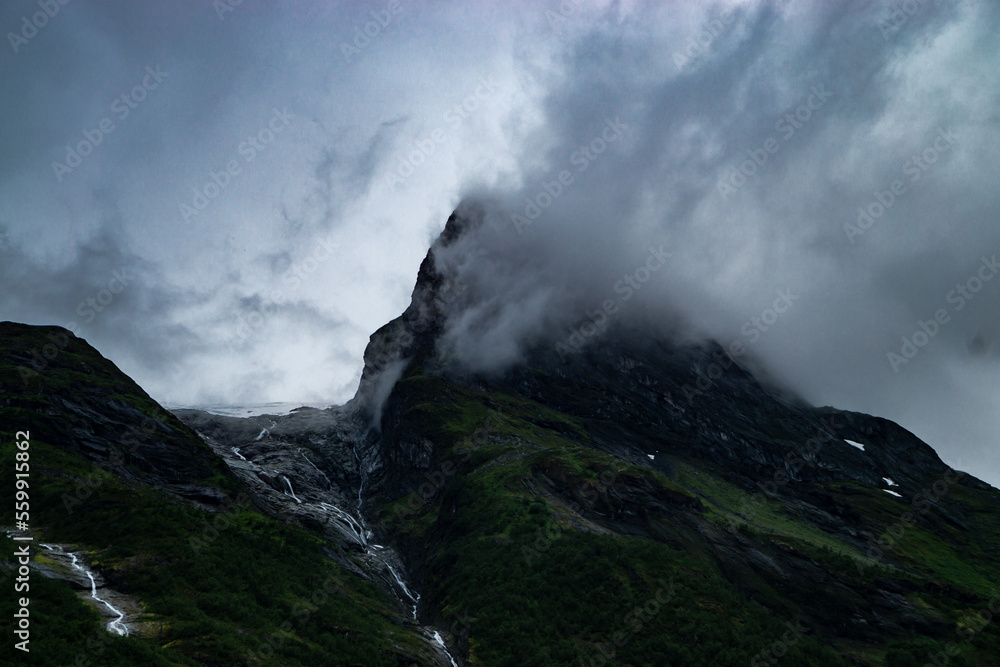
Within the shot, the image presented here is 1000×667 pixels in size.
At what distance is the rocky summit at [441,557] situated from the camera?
192 feet

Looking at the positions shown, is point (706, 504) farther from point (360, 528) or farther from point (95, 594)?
point (95, 594)

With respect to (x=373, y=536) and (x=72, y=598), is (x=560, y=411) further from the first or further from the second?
(x=72, y=598)

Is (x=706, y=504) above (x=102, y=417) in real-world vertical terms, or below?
below

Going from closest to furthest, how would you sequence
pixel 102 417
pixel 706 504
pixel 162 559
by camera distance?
pixel 162 559
pixel 102 417
pixel 706 504

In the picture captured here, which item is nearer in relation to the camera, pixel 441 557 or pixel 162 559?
pixel 162 559

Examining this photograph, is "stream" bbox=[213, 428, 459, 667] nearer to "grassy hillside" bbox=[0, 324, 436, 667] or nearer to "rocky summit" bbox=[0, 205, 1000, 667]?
"rocky summit" bbox=[0, 205, 1000, 667]

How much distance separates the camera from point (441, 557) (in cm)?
10425

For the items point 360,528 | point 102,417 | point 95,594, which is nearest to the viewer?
point 95,594

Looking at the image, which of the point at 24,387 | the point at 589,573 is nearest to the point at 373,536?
the point at 589,573

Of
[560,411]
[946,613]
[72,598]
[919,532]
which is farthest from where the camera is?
[560,411]

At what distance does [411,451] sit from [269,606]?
9397 centimetres

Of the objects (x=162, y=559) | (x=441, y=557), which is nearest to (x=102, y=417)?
(x=162, y=559)

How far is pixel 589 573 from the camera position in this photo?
277ft

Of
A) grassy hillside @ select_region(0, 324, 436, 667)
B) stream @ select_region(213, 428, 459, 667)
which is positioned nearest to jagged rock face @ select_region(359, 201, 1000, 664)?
stream @ select_region(213, 428, 459, 667)
